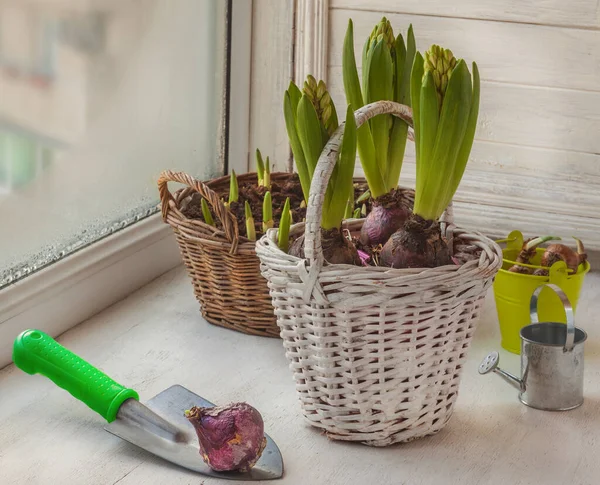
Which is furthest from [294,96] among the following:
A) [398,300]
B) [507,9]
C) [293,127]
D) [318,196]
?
[507,9]

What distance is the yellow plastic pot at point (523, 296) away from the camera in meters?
1.31

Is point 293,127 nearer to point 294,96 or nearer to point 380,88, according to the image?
point 294,96

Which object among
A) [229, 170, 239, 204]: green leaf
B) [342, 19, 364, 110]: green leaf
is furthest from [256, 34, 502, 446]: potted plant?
[229, 170, 239, 204]: green leaf

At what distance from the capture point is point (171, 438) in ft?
3.54

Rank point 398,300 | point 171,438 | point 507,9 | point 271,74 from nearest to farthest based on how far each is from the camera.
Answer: point 398,300, point 171,438, point 507,9, point 271,74

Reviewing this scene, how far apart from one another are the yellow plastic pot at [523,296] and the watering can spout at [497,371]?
114mm

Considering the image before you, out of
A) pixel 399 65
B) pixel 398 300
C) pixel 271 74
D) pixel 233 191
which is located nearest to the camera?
pixel 398 300

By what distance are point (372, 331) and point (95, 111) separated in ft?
2.35

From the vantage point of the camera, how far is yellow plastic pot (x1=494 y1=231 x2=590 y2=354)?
1307 mm

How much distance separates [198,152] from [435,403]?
90 centimetres

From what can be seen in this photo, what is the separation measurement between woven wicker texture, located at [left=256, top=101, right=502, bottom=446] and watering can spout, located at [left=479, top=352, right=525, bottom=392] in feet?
0.35

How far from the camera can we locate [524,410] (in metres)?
1.20

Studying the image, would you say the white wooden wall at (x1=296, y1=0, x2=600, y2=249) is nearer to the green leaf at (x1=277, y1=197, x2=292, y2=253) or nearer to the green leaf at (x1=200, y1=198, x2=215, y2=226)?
the green leaf at (x1=200, y1=198, x2=215, y2=226)

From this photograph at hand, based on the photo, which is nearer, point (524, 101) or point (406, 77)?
point (406, 77)
